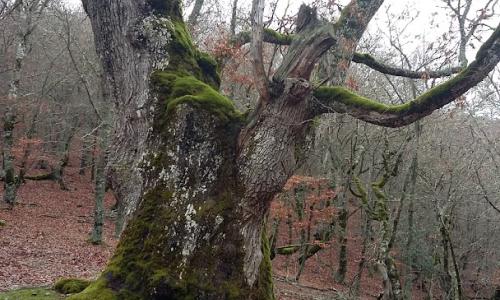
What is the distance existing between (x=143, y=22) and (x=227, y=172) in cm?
208

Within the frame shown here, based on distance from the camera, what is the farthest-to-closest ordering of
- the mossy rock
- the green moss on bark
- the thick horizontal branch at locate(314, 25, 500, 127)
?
the mossy rock
the green moss on bark
the thick horizontal branch at locate(314, 25, 500, 127)

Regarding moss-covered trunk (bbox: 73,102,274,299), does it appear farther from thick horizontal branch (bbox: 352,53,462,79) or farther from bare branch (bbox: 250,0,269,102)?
thick horizontal branch (bbox: 352,53,462,79)

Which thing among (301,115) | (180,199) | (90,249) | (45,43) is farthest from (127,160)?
(45,43)

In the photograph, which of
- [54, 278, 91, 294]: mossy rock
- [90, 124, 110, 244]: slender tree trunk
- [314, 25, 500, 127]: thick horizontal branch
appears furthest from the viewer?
[90, 124, 110, 244]: slender tree trunk

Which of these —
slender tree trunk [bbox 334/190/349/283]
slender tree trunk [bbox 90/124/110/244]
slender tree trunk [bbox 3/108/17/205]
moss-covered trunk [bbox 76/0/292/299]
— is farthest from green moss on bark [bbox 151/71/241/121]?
slender tree trunk [bbox 3/108/17/205]

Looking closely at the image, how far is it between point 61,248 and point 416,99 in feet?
→ 40.3

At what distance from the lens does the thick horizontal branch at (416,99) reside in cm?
418

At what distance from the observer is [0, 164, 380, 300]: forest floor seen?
1041 cm

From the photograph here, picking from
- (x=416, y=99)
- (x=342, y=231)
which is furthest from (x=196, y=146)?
(x=342, y=231)

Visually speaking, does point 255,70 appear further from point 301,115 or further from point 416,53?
point 416,53

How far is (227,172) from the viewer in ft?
17.2

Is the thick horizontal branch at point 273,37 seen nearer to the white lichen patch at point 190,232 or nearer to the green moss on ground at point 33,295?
the white lichen patch at point 190,232

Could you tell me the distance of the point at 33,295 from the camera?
5867 millimetres

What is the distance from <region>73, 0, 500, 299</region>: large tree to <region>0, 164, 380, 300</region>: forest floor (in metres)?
2.10
